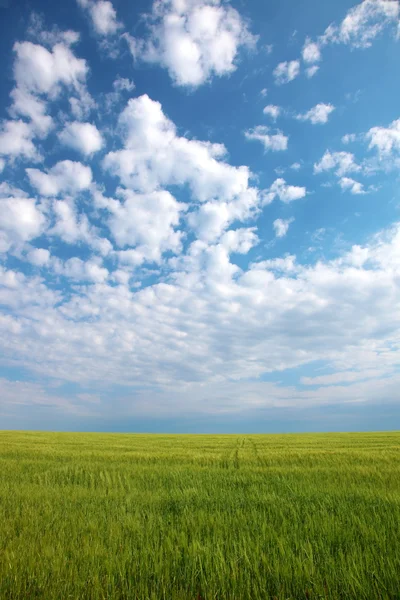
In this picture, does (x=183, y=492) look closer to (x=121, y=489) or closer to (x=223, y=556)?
(x=121, y=489)

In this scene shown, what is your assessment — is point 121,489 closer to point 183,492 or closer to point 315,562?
point 183,492

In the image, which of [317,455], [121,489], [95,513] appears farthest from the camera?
[317,455]

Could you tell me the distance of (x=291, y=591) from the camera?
3408mm

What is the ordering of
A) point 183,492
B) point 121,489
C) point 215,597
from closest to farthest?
point 215,597
point 183,492
point 121,489

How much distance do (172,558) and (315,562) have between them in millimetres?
1692

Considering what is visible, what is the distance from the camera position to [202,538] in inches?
187

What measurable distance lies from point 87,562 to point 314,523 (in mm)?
3354

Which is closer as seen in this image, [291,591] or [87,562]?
[291,591]

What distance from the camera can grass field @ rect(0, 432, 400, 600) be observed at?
345cm

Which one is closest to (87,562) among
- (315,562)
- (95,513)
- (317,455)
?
(95,513)

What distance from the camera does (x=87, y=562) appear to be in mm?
3941

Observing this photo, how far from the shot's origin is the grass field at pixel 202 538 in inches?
136

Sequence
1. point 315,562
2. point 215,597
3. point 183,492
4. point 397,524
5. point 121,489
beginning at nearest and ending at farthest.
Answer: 1. point 215,597
2. point 315,562
3. point 397,524
4. point 183,492
5. point 121,489

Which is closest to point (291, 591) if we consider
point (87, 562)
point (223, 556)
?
point (223, 556)
